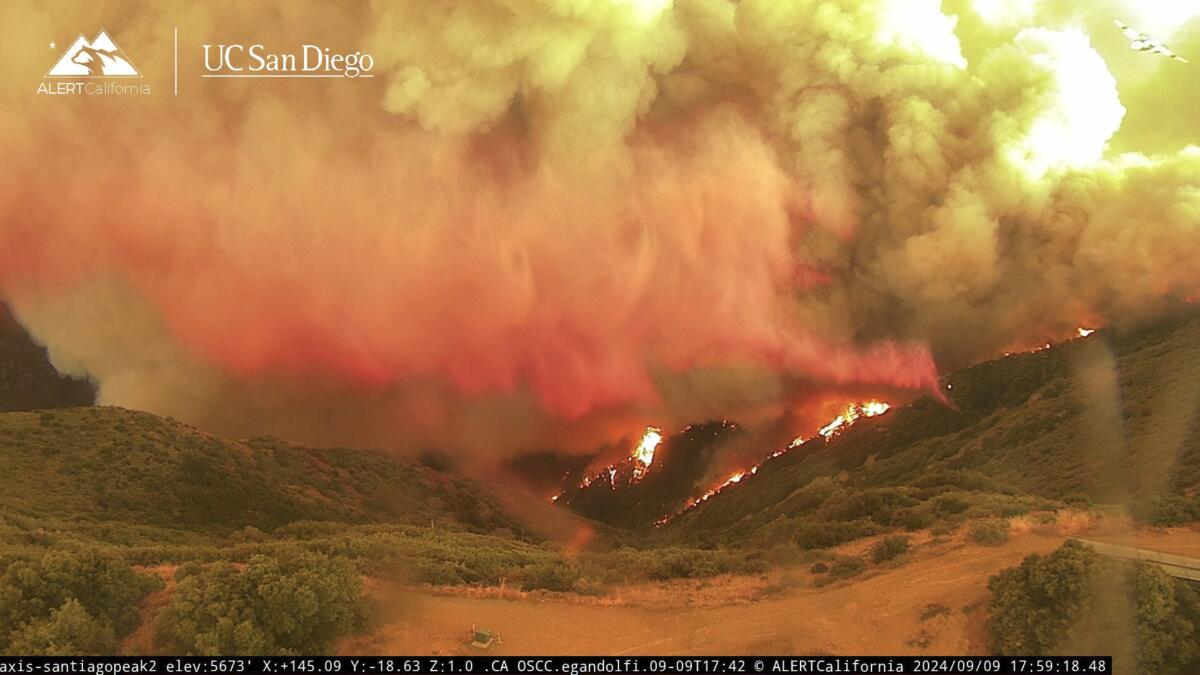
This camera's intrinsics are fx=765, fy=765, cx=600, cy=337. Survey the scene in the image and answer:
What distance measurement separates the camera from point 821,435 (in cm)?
5700

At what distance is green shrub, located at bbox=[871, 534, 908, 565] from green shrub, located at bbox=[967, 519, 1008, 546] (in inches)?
81.9

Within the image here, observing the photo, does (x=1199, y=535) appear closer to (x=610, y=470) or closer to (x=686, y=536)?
(x=686, y=536)

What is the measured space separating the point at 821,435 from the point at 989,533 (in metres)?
33.7

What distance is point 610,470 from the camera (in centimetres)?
6231

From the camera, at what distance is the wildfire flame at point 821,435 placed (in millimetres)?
56241

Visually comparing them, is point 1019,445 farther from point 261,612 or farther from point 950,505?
point 261,612

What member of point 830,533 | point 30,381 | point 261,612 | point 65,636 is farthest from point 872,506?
point 30,381

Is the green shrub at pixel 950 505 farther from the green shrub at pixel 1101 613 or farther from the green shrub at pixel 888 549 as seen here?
the green shrub at pixel 1101 613

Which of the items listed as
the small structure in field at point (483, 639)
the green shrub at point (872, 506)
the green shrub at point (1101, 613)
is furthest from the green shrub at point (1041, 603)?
the small structure in field at point (483, 639)

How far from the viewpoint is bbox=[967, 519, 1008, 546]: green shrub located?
23469 millimetres

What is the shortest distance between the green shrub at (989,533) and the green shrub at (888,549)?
6.83 ft

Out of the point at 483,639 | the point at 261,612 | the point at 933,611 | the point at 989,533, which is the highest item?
the point at 989,533

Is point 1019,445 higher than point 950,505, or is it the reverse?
point 1019,445

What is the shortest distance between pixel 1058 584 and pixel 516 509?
41.8 metres
